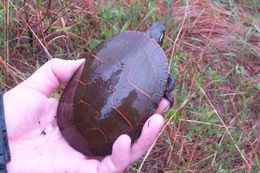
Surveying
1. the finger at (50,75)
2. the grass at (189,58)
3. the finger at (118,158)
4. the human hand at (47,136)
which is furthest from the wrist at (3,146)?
the grass at (189,58)

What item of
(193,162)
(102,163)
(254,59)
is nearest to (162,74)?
(102,163)

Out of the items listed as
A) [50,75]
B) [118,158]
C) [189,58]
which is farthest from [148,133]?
[189,58]

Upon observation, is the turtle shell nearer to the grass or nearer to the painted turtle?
the painted turtle

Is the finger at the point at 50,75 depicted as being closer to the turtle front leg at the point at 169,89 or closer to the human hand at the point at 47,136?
the human hand at the point at 47,136

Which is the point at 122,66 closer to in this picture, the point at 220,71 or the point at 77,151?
the point at 77,151

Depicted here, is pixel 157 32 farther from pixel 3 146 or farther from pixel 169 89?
pixel 3 146

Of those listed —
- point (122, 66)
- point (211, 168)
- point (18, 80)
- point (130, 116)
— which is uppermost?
point (122, 66)
